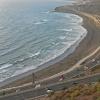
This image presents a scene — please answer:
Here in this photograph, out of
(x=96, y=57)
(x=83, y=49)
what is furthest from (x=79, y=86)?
(x=83, y=49)

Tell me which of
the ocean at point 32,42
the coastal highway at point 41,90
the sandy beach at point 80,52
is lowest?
the ocean at point 32,42

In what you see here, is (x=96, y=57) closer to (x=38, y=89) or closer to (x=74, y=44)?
(x=74, y=44)

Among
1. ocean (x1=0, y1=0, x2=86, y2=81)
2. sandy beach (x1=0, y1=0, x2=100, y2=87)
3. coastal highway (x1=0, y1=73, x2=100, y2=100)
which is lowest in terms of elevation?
ocean (x1=0, y1=0, x2=86, y2=81)

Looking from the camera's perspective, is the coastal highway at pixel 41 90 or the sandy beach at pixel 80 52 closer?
the coastal highway at pixel 41 90

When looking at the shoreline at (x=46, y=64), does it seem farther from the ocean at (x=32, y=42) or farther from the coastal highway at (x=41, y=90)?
the coastal highway at (x=41, y=90)

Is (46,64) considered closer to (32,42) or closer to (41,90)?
(32,42)

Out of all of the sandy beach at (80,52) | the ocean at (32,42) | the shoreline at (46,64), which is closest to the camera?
the shoreline at (46,64)

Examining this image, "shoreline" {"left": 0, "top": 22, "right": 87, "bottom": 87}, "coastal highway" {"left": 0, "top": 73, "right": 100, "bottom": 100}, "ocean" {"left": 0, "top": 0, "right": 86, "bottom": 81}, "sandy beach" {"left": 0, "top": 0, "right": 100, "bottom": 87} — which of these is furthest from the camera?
"ocean" {"left": 0, "top": 0, "right": 86, "bottom": 81}

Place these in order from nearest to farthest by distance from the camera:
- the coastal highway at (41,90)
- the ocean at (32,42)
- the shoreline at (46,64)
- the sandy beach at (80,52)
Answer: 1. the coastal highway at (41,90)
2. the shoreline at (46,64)
3. the sandy beach at (80,52)
4. the ocean at (32,42)

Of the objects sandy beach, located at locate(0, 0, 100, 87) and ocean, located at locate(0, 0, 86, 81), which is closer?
sandy beach, located at locate(0, 0, 100, 87)

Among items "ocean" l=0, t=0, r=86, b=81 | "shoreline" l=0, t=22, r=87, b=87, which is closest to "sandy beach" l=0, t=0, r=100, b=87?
"shoreline" l=0, t=22, r=87, b=87

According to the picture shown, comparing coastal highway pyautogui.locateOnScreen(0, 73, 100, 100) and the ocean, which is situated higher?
coastal highway pyautogui.locateOnScreen(0, 73, 100, 100)

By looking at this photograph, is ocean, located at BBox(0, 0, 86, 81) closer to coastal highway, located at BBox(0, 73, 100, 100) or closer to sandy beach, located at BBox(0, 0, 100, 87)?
sandy beach, located at BBox(0, 0, 100, 87)

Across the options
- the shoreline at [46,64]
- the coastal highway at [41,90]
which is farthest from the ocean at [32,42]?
the coastal highway at [41,90]
